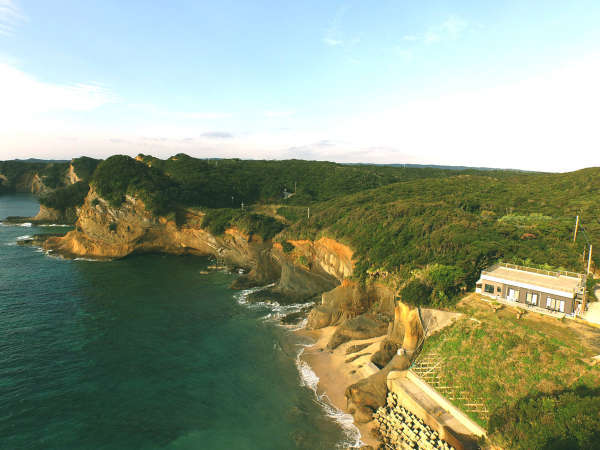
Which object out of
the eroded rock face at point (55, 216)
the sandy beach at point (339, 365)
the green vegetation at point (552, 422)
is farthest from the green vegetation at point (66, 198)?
the green vegetation at point (552, 422)

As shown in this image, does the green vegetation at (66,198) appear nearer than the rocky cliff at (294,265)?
No

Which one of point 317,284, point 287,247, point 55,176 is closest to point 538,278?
point 317,284

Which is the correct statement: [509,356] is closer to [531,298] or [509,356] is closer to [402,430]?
[531,298]

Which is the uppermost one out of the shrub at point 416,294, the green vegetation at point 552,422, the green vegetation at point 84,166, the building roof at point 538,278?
the green vegetation at point 84,166

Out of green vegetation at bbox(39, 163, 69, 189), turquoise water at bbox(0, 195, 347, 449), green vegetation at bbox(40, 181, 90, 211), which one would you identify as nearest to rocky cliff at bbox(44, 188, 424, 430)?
turquoise water at bbox(0, 195, 347, 449)

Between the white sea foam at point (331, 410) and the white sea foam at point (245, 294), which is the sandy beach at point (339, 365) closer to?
the white sea foam at point (331, 410)

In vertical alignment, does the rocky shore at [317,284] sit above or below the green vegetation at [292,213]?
below

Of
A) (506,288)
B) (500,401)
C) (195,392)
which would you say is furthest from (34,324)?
(506,288)

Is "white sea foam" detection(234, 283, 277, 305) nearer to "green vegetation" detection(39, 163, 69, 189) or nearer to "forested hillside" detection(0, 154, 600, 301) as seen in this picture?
"forested hillside" detection(0, 154, 600, 301)
